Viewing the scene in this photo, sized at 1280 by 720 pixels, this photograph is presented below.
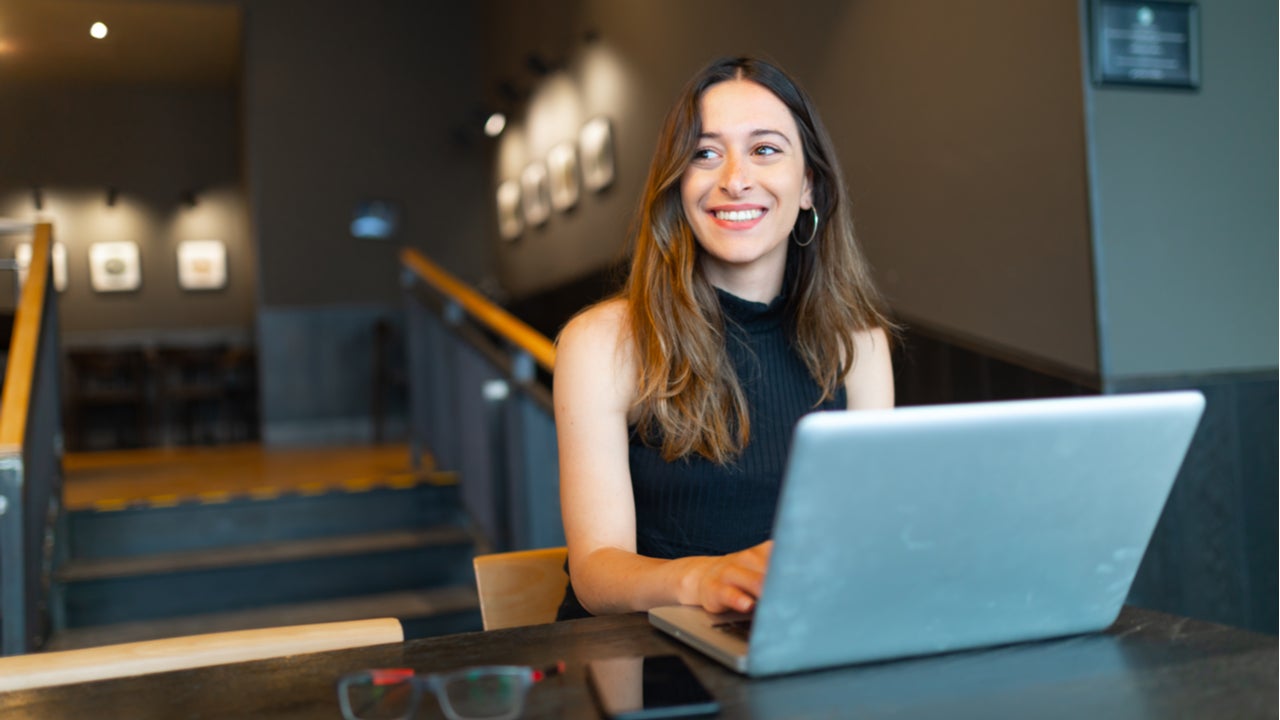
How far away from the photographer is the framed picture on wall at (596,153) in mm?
6527

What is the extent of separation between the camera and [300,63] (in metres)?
8.26

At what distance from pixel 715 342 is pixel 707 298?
0.07 m

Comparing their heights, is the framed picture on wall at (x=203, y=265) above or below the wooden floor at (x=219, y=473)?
above

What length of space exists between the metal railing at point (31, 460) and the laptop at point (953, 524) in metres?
2.27

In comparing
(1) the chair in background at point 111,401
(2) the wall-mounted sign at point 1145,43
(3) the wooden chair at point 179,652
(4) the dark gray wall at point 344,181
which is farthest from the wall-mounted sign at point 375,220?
(3) the wooden chair at point 179,652

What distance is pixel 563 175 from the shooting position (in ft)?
24.4

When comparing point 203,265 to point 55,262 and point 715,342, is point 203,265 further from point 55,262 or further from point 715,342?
point 715,342

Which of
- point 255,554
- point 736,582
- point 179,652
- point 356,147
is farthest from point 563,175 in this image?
point 736,582

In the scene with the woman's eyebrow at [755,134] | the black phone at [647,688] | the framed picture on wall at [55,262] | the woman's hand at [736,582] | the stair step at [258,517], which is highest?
the framed picture on wall at [55,262]

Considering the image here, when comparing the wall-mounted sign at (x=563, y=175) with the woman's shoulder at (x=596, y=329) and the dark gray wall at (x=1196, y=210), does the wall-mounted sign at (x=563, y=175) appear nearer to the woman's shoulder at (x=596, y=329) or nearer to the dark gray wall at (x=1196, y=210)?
the dark gray wall at (x=1196, y=210)

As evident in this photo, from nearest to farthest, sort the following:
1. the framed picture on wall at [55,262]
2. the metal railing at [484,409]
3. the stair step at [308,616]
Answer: the framed picture on wall at [55,262] < the metal railing at [484,409] < the stair step at [308,616]

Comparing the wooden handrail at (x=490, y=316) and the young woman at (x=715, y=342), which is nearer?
the young woman at (x=715, y=342)

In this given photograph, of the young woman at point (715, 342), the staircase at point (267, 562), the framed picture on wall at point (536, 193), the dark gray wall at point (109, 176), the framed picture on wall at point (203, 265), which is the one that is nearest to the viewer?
the young woman at point (715, 342)

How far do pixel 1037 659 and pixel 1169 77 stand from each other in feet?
7.00
